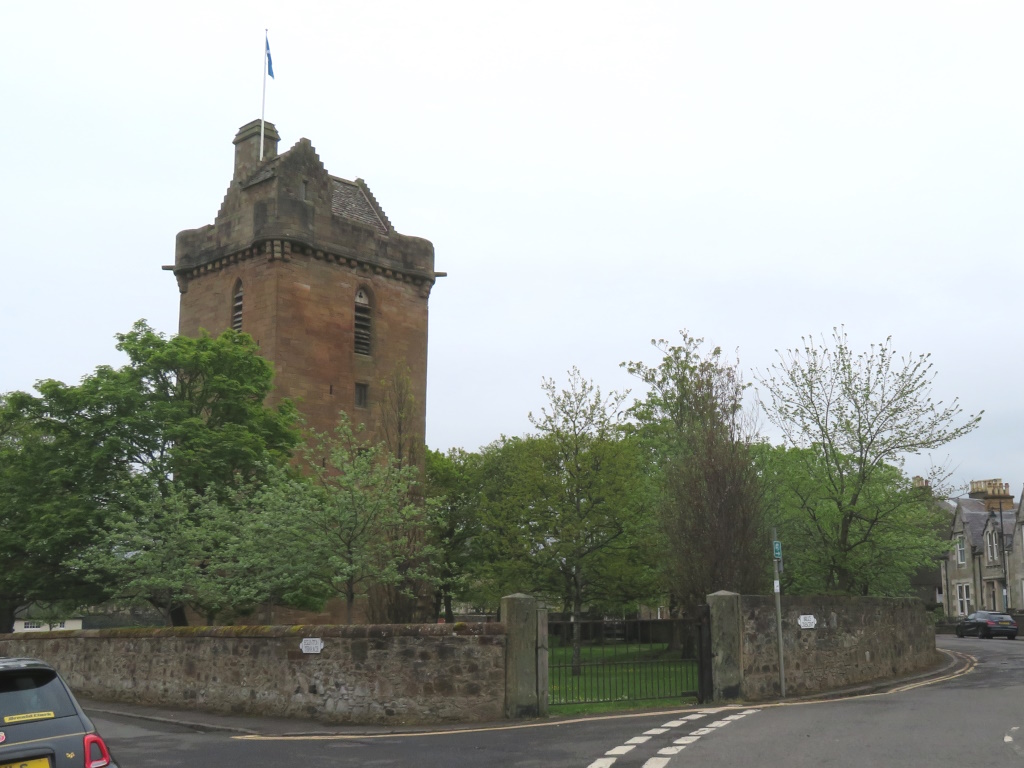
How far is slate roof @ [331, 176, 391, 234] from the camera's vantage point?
4322 centimetres

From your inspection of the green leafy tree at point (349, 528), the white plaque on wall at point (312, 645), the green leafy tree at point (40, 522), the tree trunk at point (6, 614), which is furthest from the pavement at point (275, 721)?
the tree trunk at point (6, 614)

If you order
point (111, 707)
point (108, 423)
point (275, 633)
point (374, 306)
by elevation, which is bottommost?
point (111, 707)

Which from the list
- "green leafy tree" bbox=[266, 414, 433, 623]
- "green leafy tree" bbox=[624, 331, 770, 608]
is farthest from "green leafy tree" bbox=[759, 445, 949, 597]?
"green leafy tree" bbox=[266, 414, 433, 623]

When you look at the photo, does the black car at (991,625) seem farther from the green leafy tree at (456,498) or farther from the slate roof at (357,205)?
the slate roof at (357,205)

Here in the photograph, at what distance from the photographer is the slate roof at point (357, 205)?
43.2m

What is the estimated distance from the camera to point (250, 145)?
143ft

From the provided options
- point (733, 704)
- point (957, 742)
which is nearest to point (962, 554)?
point (733, 704)

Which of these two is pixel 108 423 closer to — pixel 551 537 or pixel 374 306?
pixel 551 537

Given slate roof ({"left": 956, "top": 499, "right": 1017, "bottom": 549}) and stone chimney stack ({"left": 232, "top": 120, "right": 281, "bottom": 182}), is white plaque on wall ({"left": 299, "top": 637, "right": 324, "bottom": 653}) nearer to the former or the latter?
stone chimney stack ({"left": 232, "top": 120, "right": 281, "bottom": 182})

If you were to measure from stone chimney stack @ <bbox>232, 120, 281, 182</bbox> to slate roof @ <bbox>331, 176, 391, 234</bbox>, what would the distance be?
9.70 ft

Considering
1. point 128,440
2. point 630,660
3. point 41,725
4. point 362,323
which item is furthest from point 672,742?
point 362,323

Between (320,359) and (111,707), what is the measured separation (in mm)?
21451

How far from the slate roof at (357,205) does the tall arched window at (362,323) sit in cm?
343

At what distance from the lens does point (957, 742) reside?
1264 cm
